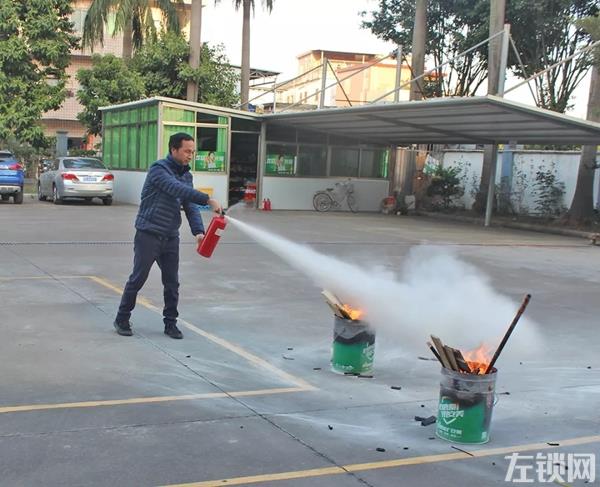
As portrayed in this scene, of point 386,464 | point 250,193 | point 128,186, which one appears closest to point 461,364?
point 386,464

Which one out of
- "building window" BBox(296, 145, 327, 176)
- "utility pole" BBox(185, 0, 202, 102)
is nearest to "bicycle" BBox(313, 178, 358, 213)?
"building window" BBox(296, 145, 327, 176)

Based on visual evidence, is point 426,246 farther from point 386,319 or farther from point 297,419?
point 297,419

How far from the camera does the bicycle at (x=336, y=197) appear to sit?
26578 mm

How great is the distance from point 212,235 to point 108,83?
81.4 feet

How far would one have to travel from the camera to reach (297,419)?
4488 millimetres

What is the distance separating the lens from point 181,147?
630 centimetres

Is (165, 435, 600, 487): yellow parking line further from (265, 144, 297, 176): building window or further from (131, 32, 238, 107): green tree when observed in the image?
(131, 32, 238, 107): green tree

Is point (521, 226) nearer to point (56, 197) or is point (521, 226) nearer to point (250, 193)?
point (250, 193)

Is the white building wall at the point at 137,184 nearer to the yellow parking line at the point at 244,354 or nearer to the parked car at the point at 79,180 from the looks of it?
the parked car at the point at 79,180

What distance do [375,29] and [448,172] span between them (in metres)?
8.90

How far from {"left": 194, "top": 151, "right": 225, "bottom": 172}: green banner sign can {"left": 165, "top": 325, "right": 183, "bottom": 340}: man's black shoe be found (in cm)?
1791

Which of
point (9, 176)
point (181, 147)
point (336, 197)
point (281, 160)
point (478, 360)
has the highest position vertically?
point (181, 147)

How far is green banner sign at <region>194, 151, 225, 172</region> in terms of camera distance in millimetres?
24094

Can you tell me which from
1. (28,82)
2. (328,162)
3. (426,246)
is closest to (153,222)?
(426,246)
